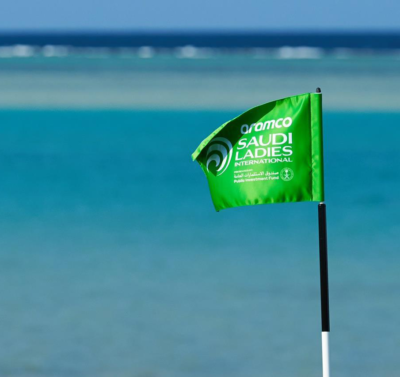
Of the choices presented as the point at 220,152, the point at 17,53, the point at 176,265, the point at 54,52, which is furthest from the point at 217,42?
the point at 220,152

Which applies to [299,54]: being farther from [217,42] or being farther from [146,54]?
[217,42]

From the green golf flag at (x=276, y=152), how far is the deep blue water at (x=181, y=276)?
223 centimetres

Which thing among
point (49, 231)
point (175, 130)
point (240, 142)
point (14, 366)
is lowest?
point (14, 366)

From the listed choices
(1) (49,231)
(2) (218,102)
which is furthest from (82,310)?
(2) (218,102)

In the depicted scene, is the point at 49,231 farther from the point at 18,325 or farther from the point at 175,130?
the point at 175,130

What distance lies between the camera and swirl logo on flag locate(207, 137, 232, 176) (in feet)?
18.9

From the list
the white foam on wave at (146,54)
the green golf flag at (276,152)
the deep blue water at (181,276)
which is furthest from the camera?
the white foam on wave at (146,54)

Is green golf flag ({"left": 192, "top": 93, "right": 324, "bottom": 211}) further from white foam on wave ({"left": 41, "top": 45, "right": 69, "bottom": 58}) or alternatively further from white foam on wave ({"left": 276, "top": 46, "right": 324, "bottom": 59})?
white foam on wave ({"left": 41, "top": 45, "right": 69, "bottom": 58})

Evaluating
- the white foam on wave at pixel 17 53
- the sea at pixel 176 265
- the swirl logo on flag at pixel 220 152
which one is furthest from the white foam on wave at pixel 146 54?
the swirl logo on flag at pixel 220 152

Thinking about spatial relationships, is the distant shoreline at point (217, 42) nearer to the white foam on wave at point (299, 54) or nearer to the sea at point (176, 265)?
the white foam on wave at point (299, 54)

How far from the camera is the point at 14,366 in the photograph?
7488 mm

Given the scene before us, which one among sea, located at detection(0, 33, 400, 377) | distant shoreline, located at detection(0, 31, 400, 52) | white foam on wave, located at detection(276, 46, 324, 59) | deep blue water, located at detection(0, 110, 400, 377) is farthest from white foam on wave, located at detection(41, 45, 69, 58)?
deep blue water, located at detection(0, 110, 400, 377)

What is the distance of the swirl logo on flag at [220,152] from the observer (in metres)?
5.75

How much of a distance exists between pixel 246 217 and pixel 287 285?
3.39 m
